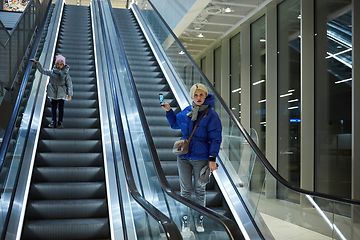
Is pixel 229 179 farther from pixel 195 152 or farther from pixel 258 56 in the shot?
pixel 258 56

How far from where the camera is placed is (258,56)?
10.9 meters

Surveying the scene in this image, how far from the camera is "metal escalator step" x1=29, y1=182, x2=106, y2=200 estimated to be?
534 cm

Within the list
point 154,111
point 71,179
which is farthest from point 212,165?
point 154,111

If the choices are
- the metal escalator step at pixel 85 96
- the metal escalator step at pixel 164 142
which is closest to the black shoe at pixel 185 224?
the metal escalator step at pixel 164 142

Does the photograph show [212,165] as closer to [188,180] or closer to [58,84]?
[188,180]

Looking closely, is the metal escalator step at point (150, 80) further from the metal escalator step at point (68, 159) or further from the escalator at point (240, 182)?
the metal escalator step at point (68, 159)

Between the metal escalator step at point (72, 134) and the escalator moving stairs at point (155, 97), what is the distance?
1.12 meters

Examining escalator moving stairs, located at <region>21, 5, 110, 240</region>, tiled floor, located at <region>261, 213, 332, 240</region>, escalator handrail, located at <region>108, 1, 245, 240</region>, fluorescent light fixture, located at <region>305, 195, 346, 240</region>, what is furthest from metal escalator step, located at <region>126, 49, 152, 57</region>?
fluorescent light fixture, located at <region>305, 195, 346, 240</region>

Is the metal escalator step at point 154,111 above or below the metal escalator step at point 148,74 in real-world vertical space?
below

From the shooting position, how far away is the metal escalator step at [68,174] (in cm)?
569

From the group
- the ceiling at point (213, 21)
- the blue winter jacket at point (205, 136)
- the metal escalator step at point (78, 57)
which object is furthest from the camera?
the metal escalator step at point (78, 57)

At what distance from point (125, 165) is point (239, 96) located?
8279 mm

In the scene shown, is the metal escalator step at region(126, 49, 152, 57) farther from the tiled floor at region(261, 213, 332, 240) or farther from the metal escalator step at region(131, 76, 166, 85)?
the tiled floor at region(261, 213, 332, 240)

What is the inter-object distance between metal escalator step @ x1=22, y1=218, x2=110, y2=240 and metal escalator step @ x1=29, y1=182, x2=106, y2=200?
0.58 meters
